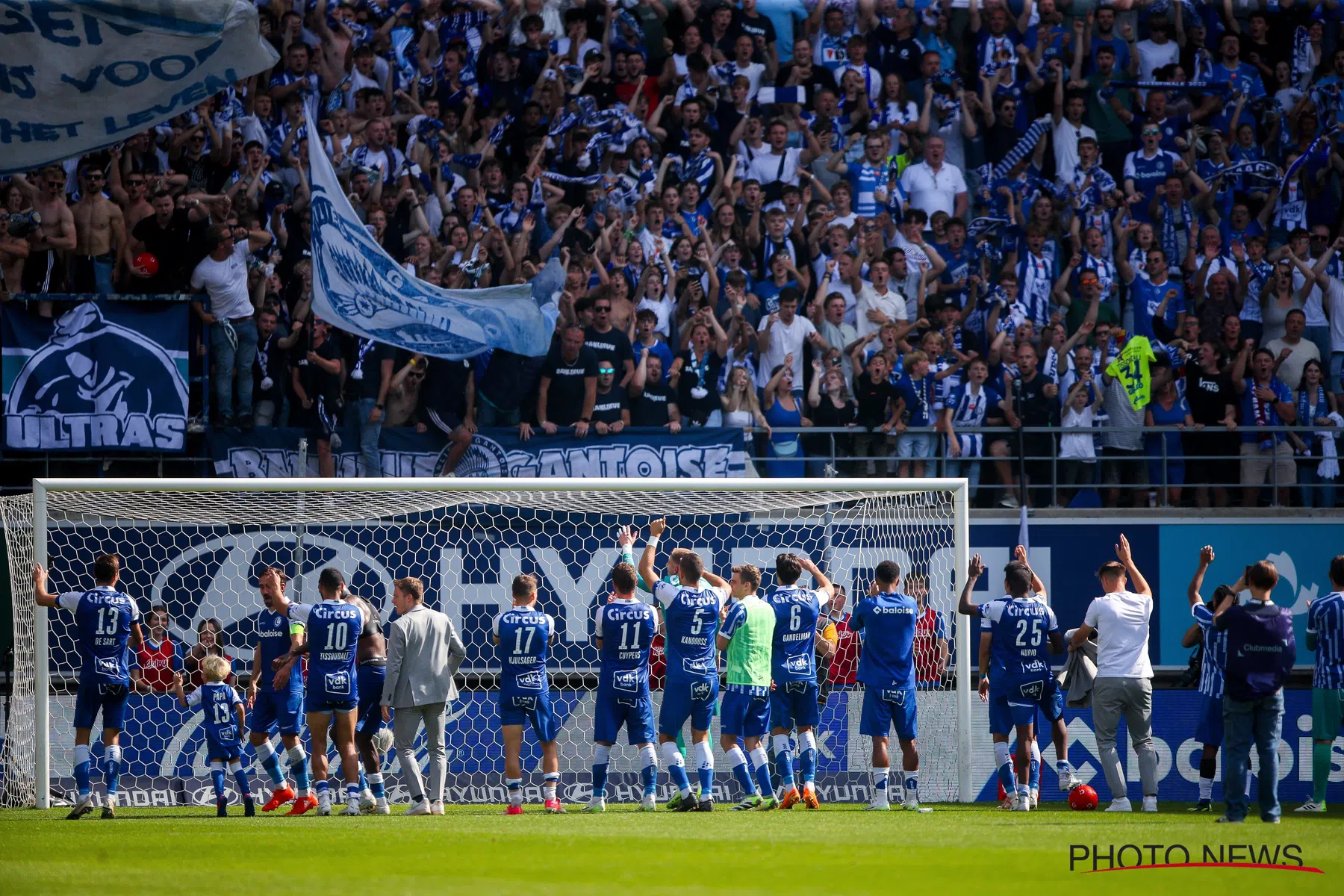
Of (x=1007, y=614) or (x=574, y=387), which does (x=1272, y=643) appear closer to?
(x=1007, y=614)

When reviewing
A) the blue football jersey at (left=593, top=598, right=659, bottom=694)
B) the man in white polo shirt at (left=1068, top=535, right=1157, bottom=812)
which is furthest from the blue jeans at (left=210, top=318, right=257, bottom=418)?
the man in white polo shirt at (left=1068, top=535, right=1157, bottom=812)

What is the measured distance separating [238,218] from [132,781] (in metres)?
5.77

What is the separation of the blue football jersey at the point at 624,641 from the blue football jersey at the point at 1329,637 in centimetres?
498

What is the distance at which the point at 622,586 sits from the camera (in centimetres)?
1170

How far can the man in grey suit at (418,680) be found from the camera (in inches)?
456

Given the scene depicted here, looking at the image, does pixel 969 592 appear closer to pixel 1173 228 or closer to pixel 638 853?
pixel 638 853

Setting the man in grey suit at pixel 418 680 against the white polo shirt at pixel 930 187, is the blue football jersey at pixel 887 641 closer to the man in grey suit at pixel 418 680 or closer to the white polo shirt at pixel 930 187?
the man in grey suit at pixel 418 680

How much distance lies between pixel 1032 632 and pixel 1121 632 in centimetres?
68

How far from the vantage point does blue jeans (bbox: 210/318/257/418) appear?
1484 centimetres

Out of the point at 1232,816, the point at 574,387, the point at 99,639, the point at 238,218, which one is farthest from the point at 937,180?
the point at 99,639

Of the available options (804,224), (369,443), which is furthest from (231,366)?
(804,224)

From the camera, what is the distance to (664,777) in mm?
14250

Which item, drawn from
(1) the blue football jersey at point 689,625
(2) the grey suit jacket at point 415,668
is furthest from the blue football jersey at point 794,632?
(2) the grey suit jacket at point 415,668

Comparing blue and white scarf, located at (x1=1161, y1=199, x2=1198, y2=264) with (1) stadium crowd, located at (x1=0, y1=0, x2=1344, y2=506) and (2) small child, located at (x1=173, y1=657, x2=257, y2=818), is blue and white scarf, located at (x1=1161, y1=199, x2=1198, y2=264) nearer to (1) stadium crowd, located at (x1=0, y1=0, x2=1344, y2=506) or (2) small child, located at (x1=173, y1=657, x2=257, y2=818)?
(1) stadium crowd, located at (x1=0, y1=0, x2=1344, y2=506)
